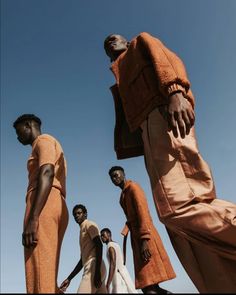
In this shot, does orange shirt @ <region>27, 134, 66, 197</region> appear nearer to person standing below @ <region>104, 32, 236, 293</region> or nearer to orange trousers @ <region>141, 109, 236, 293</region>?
person standing below @ <region>104, 32, 236, 293</region>

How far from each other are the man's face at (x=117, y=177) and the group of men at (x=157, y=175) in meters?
2.40

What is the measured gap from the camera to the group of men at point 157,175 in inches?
91.0

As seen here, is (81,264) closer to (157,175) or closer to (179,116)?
(157,175)

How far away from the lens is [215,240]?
223 centimetres

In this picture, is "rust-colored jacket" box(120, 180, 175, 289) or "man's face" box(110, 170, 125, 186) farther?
"man's face" box(110, 170, 125, 186)

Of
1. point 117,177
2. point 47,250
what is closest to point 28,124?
point 47,250

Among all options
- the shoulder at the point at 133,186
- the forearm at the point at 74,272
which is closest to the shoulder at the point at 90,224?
the forearm at the point at 74,272

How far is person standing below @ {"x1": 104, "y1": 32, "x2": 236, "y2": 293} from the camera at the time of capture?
2248 mm

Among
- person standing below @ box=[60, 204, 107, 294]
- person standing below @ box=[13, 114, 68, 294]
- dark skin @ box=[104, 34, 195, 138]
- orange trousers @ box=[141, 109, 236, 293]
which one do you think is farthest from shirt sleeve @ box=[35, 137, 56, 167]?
person standing below @ box=[60, 204, 107, 294]

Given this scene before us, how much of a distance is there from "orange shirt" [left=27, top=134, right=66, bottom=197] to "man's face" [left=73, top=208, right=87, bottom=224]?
3550 mm

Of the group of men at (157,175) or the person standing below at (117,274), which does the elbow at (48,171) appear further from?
the person standing below at (117,274)

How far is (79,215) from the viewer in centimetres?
696

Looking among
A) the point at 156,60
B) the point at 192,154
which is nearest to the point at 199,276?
the point at 192,154

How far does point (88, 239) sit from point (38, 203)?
352 cm
